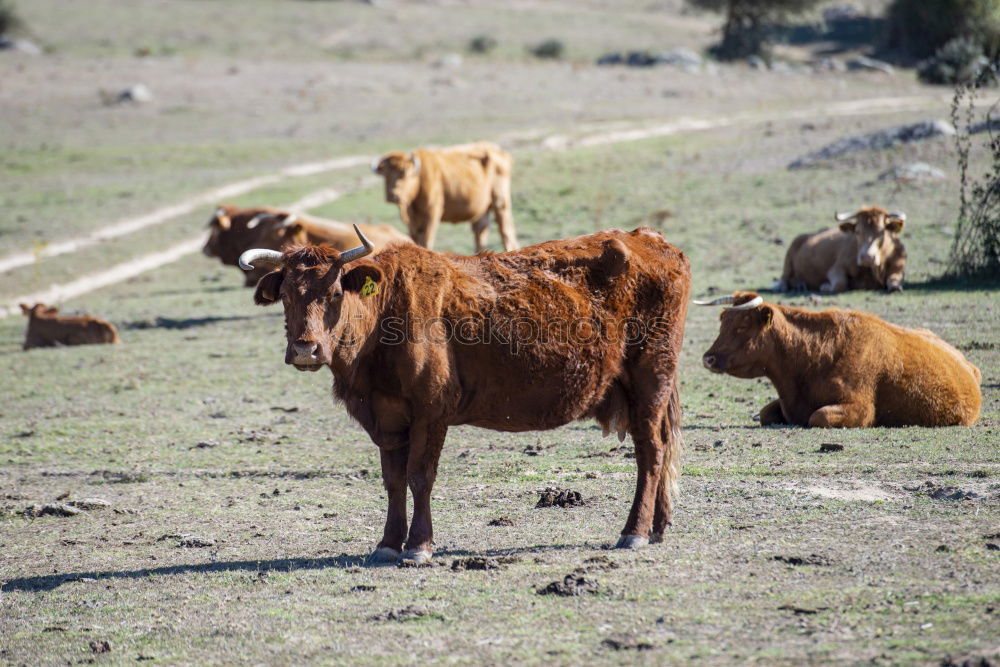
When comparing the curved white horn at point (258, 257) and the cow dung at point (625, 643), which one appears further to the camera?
the curved white horn at point (258, 257)

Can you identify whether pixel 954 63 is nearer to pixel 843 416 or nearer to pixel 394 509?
pixel 843 416

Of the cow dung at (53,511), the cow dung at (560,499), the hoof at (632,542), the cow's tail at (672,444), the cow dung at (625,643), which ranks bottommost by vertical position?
the cow dung at (53,511)

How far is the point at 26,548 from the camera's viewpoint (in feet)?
29.9

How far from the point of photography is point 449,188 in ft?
78.8

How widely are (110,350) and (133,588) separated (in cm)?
1099

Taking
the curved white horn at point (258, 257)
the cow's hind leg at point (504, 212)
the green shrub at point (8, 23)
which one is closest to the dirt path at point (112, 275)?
the cow's hind leg at point (504, 212)

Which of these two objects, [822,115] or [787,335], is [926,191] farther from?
[822,115]

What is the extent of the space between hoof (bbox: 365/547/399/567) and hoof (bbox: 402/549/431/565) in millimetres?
111

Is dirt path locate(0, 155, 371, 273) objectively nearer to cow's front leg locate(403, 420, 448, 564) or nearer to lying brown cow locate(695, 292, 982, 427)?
lying brown cow locate(695, 292, 982, 427)

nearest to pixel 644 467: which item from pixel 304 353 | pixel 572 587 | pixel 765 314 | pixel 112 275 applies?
pixel 572 587

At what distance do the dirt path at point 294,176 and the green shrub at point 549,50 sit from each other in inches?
848

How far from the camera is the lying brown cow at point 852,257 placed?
1789 cm

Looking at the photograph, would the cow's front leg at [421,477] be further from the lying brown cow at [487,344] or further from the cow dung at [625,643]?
the cow dung at [625,643]

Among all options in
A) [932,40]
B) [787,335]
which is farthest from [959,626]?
[932,40]
